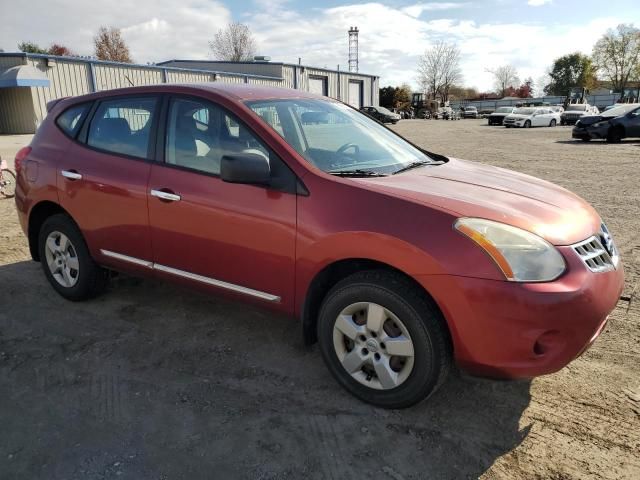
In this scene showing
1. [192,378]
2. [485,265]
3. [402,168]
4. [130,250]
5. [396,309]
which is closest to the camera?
[485,265]

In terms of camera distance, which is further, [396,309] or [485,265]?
[396,309]

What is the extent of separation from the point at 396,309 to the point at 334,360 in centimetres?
57

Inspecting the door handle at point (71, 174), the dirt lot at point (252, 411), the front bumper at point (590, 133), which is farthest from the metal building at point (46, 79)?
the dirt lot at point (252, 411)

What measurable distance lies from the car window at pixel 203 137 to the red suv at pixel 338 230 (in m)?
0.01

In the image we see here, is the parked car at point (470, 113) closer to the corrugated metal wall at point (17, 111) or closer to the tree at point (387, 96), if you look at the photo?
the tree at point (387, 96)

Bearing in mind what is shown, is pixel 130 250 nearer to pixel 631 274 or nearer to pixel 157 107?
pixel 157 107

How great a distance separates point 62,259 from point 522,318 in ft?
12.0

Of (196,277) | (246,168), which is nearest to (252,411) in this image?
(196,277)

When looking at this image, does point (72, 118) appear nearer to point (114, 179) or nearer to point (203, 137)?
point (114, 179)

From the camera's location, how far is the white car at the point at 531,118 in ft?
117

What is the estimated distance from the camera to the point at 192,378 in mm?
3125

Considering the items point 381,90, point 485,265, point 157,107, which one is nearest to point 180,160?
point 157,107

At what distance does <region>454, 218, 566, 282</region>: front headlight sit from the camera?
7.68 ft

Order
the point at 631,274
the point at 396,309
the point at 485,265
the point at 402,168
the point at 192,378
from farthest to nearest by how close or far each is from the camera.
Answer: the point at 631,274 < the point at 402,168 < the point at 192,378 < the point at 396,309 < the point at 485,265
